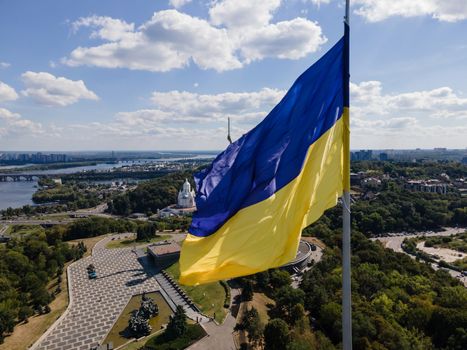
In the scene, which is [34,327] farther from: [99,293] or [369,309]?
[369,309]

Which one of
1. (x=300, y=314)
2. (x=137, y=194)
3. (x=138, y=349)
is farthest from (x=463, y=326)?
(x=137, y=194)

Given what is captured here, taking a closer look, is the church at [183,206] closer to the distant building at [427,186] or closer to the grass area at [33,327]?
the grass area at [33,327]

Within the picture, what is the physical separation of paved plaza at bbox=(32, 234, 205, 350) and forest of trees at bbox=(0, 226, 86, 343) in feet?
6.53

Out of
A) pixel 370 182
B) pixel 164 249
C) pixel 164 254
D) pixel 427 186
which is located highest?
pixel 370 182

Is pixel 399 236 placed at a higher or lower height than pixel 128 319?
lower

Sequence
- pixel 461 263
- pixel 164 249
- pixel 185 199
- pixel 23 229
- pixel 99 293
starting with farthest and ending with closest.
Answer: pixel 185 199 → pixel 23 229 → pixel 461 263 → pixel 164 249 → pixel 99 293

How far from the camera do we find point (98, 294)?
120 ft

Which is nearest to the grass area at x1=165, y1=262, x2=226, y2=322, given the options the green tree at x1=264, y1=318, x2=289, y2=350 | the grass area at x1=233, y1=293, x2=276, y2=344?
the grass area at x1=233, y1=293, x2=276, y2=344

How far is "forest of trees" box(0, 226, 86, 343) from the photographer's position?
3228cm

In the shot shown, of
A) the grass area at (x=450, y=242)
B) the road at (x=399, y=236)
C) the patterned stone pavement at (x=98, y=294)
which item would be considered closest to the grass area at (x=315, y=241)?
the road at (x=399, y=236)

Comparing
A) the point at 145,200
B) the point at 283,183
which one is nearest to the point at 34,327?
the point at 283,183

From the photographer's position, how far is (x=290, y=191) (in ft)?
28.0

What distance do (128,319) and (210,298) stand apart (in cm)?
766

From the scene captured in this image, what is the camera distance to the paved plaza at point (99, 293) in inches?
1145
